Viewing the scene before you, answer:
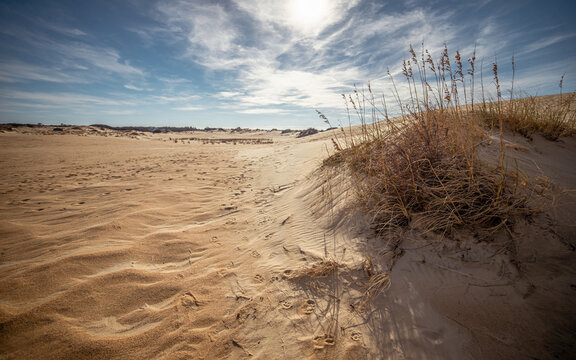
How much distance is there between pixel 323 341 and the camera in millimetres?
1318

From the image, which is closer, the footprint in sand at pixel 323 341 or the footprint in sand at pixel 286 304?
the footprint in sand at pixel 323 341

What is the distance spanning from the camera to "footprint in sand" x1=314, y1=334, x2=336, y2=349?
130 centimetres

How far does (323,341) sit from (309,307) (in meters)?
0.26

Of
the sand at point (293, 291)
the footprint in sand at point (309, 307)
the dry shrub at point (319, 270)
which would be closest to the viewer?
the sand at point (293, 291)

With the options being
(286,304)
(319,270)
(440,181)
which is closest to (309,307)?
(286,304)

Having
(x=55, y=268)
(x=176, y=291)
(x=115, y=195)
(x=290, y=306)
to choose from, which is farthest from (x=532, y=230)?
(x=115, y=195)

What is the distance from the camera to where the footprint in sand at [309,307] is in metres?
1.53

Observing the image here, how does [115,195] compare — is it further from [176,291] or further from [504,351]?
[504,351]

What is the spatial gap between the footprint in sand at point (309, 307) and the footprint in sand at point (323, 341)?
188mm

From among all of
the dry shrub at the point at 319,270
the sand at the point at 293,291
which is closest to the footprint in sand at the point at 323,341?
the sand at the point at 293,291

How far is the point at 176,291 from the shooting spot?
179 centimetres

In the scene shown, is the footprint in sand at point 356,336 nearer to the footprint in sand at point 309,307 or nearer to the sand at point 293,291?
the sand at point 293,291

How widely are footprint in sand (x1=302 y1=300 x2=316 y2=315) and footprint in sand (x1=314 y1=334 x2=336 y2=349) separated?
188 millimetres

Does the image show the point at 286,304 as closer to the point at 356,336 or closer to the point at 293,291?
the point at 293,291
